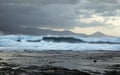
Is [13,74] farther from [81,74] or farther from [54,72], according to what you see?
[81,74]

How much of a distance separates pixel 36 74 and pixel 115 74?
4.21 m

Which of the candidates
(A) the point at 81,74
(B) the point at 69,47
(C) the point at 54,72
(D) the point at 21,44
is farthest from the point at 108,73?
(D) the point at 21,44

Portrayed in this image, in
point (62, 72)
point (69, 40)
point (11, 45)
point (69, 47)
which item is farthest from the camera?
point (69, 40)

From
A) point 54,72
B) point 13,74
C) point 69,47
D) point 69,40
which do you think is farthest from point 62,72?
point 69,40

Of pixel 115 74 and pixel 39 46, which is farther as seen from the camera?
pixel 39 46

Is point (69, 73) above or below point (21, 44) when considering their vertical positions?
below

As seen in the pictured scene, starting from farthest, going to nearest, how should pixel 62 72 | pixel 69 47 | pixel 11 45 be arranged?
pixel 11 45 → pixel 69 47 → pixel 62 72

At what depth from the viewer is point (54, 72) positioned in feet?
59.1

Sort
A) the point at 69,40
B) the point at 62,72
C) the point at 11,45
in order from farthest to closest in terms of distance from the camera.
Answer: the point at 69,40
the point at 11,45
the point at 62,72

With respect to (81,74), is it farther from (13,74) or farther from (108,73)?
(13,74)

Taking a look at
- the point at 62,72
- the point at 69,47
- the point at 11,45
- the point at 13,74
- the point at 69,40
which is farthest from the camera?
the point at 69,40

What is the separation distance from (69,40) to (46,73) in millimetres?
57423

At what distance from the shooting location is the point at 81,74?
692 inches

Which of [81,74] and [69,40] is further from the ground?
[69,40]
